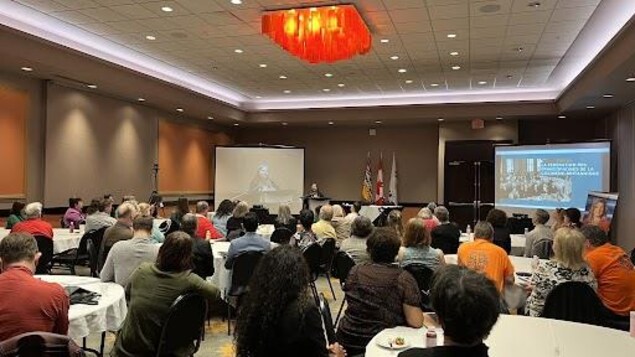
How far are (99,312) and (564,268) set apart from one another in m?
3.00

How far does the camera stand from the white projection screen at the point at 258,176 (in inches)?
520

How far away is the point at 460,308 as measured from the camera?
5.69 ft

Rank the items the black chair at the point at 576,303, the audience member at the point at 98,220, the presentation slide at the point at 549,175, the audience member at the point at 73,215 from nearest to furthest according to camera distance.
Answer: the black chair at the point at 576,303 → the audience member at the point at 98,220 → the audience member at the point at 73,215 → the presentation slide at the point at 549,175

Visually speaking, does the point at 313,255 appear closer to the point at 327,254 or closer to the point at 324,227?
the point at 327,254

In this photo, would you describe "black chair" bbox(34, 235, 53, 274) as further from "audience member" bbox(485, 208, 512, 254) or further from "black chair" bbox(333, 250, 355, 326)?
"audience member" bbox(485, 208, 512, 254)

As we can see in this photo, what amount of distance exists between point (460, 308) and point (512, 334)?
1211 mm

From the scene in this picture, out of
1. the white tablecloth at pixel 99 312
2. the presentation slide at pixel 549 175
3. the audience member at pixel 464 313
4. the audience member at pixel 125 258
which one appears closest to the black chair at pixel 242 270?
the audience member at pixel 125 258

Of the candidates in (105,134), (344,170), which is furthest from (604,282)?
(344,170)

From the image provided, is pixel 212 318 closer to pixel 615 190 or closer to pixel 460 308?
pixel 460 308

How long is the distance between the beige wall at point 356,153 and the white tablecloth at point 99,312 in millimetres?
11247

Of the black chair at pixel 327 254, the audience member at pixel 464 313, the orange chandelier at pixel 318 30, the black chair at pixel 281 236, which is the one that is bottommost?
the black chair at pixel 327 254

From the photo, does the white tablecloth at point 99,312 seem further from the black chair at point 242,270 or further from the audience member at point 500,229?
the audience member at point 500,229

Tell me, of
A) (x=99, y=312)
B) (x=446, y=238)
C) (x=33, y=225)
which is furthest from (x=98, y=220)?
(x=446, y=238)

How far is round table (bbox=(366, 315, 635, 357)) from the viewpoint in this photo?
246 centimetres
